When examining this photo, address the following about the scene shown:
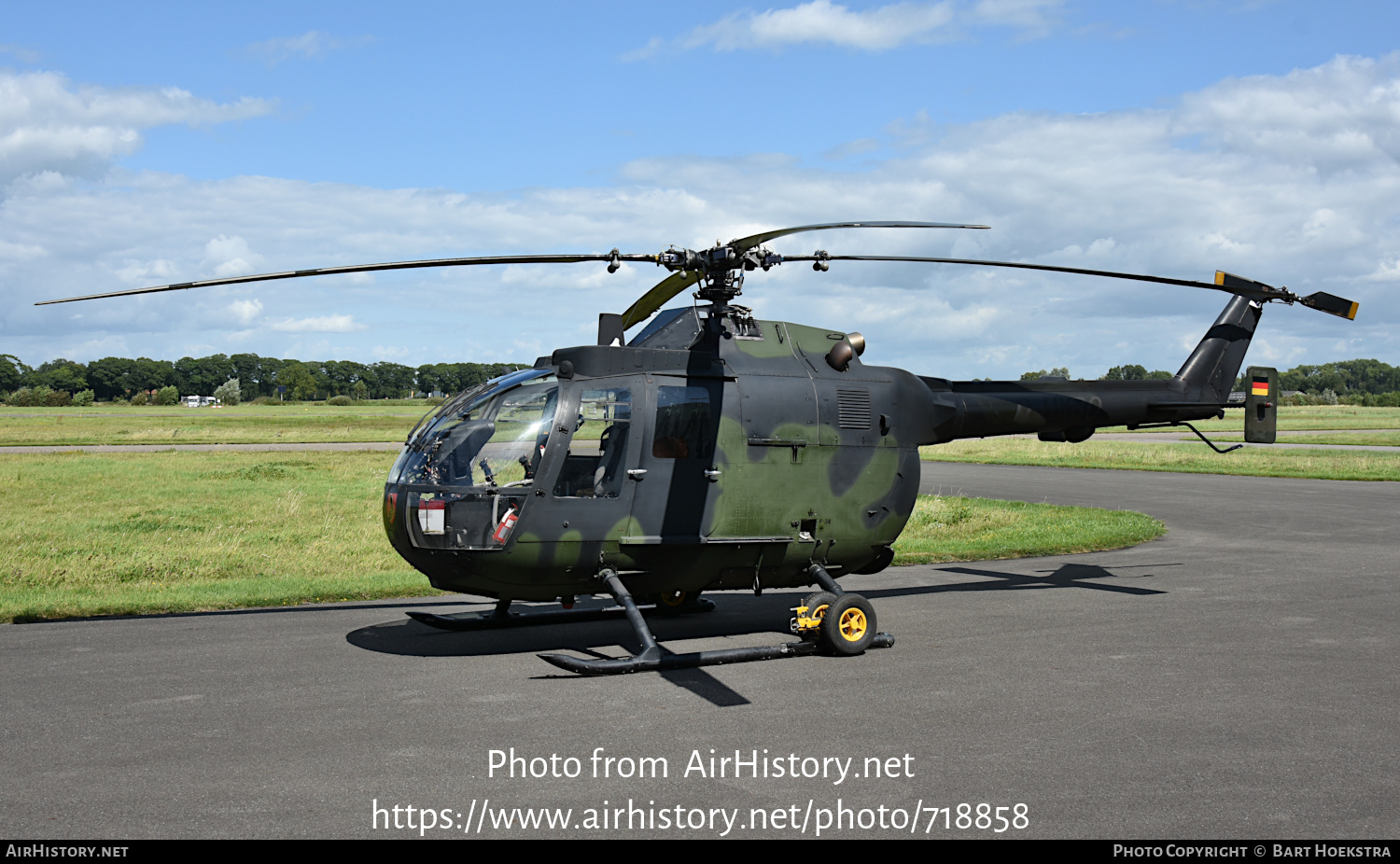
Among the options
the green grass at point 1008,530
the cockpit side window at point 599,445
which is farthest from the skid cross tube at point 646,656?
the green grass at point 1008,530

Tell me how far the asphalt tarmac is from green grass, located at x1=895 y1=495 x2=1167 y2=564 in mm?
4191

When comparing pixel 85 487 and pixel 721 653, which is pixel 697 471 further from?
pixel 85 487

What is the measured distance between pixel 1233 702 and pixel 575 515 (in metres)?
5.61

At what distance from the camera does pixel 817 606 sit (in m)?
9.62

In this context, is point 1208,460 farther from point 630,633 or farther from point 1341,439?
point 630,633

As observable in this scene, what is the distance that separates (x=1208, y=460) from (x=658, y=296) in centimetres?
3956

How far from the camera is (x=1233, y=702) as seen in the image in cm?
780

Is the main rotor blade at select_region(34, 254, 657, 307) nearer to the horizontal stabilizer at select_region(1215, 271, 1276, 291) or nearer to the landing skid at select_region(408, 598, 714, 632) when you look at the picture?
the landing skid at select_region(408, 598, 714, 632)

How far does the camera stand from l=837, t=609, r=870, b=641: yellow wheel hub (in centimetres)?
960

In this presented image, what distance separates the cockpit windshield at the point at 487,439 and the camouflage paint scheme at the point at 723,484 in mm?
127

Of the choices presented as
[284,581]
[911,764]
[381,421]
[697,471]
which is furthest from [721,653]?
[381,421]

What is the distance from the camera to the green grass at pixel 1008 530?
1677 centimetres

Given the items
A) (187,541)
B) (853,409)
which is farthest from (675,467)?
(187,541)

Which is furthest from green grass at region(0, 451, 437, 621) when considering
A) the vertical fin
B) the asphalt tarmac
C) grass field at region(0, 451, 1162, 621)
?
the vertical fin
